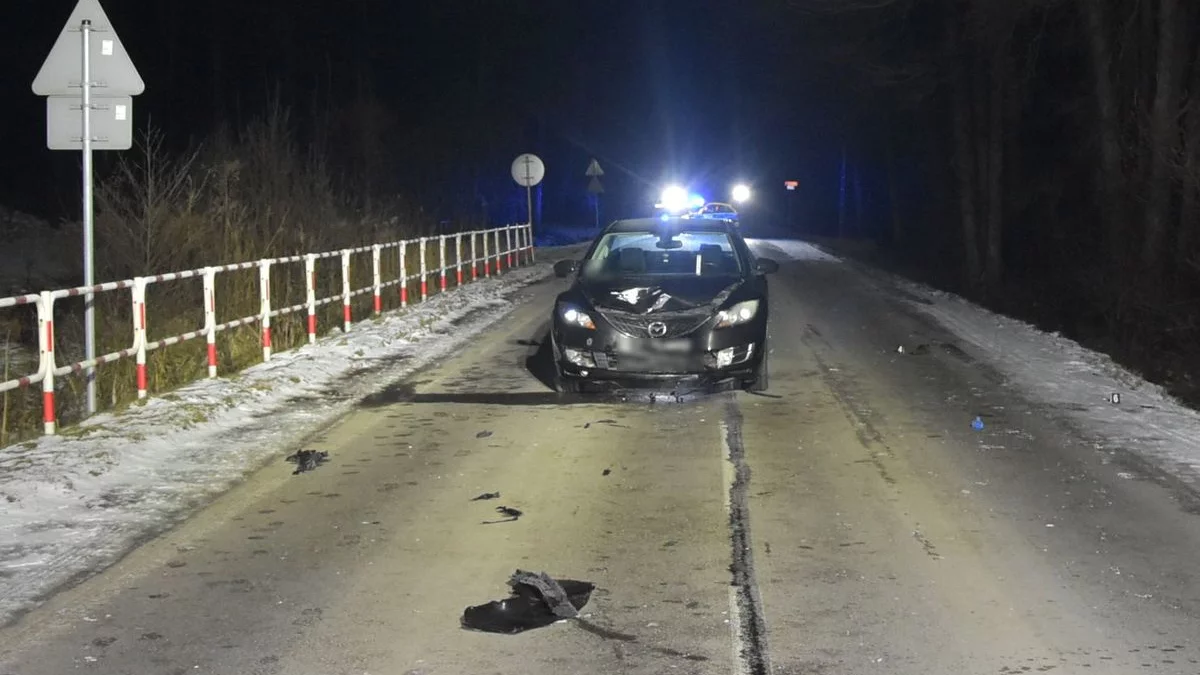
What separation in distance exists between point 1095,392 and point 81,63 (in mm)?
9594

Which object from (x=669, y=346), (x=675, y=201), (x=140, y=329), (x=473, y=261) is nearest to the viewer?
(x=140, y=329)

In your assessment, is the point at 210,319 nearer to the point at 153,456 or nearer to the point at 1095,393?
the point at 153,456

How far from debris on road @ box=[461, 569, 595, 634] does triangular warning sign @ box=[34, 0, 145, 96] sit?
680cm

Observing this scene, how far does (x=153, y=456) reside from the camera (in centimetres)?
991

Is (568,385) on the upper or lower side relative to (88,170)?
lower

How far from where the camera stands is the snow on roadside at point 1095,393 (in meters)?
10.4

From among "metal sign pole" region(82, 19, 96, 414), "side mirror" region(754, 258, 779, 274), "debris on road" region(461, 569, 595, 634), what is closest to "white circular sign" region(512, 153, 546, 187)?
"side mirror" region(754, 258, 779, 274)

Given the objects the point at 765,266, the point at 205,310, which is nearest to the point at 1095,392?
the point at 765,266

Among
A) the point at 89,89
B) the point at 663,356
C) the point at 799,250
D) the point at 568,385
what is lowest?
the point at 568,385

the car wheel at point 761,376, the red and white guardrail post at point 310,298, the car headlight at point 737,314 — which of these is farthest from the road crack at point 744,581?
the red and white guardrail post at point 310,298

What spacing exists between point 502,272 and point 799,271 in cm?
723

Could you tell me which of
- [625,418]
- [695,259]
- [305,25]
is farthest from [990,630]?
[305,25]

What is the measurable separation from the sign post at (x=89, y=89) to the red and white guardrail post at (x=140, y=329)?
0.52m

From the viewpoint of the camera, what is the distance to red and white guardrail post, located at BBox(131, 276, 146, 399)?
12031 mm
